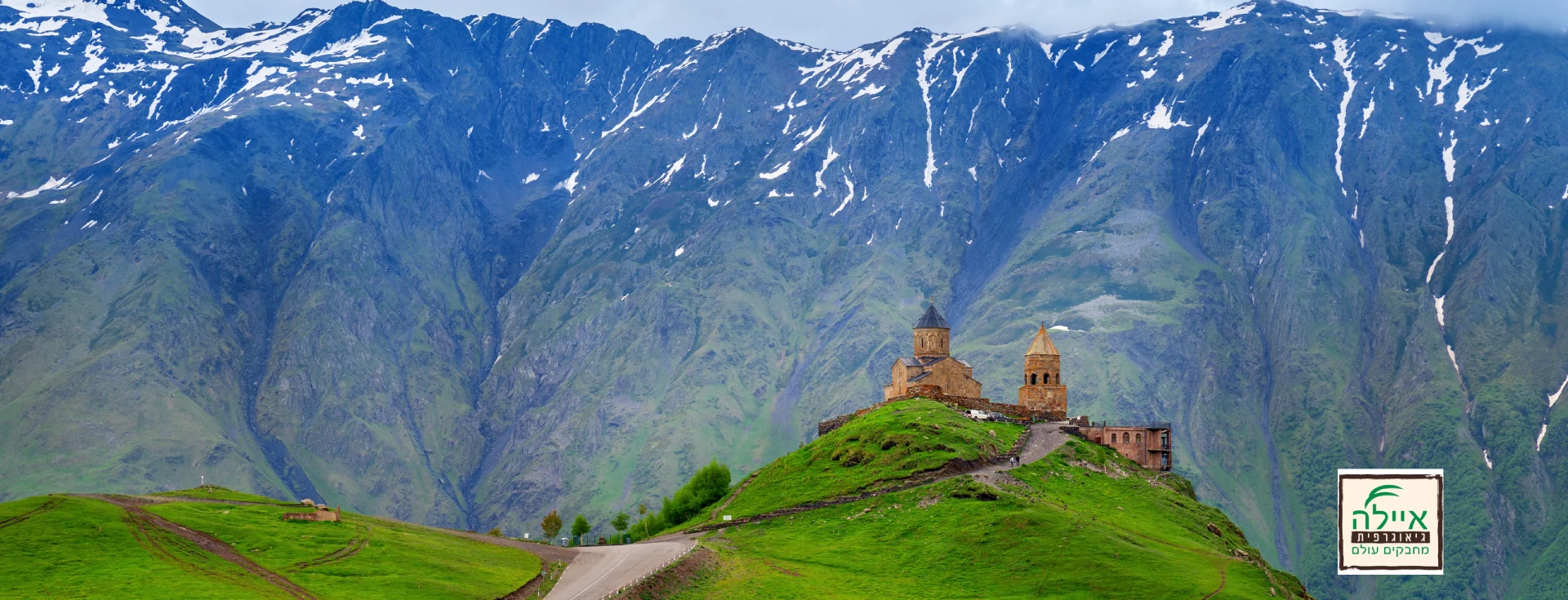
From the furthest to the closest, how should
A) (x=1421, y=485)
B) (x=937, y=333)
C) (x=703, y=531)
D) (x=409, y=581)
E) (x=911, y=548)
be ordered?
(x=937, y=333) → (x=703, y=531) → (x=911, y=548) → (x=409, y=581) → (x=1421, y=485)

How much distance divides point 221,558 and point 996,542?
177 ft

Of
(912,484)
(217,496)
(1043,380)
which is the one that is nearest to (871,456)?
(912,484)

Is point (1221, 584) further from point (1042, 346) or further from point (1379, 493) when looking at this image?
point (1042, 346)

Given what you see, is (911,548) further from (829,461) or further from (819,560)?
(829,461)

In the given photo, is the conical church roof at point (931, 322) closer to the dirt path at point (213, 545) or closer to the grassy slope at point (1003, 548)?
the grassy slope at point (1003, 548)

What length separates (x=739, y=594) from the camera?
103 metres

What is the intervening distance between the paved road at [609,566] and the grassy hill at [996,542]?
343cm

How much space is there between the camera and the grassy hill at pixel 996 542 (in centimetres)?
10844

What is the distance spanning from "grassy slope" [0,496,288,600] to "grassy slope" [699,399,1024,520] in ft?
159

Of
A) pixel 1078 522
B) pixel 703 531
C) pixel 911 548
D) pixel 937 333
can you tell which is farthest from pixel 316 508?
pixel 937 333

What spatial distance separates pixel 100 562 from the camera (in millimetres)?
97438

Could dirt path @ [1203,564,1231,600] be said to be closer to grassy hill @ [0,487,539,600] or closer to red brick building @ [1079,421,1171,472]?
red brick building @ [1079,421,1171,472]

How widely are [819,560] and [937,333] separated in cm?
6859

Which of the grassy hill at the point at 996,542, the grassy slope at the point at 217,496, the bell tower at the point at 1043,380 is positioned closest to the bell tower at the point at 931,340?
the bell tower at the point at 1043,380
